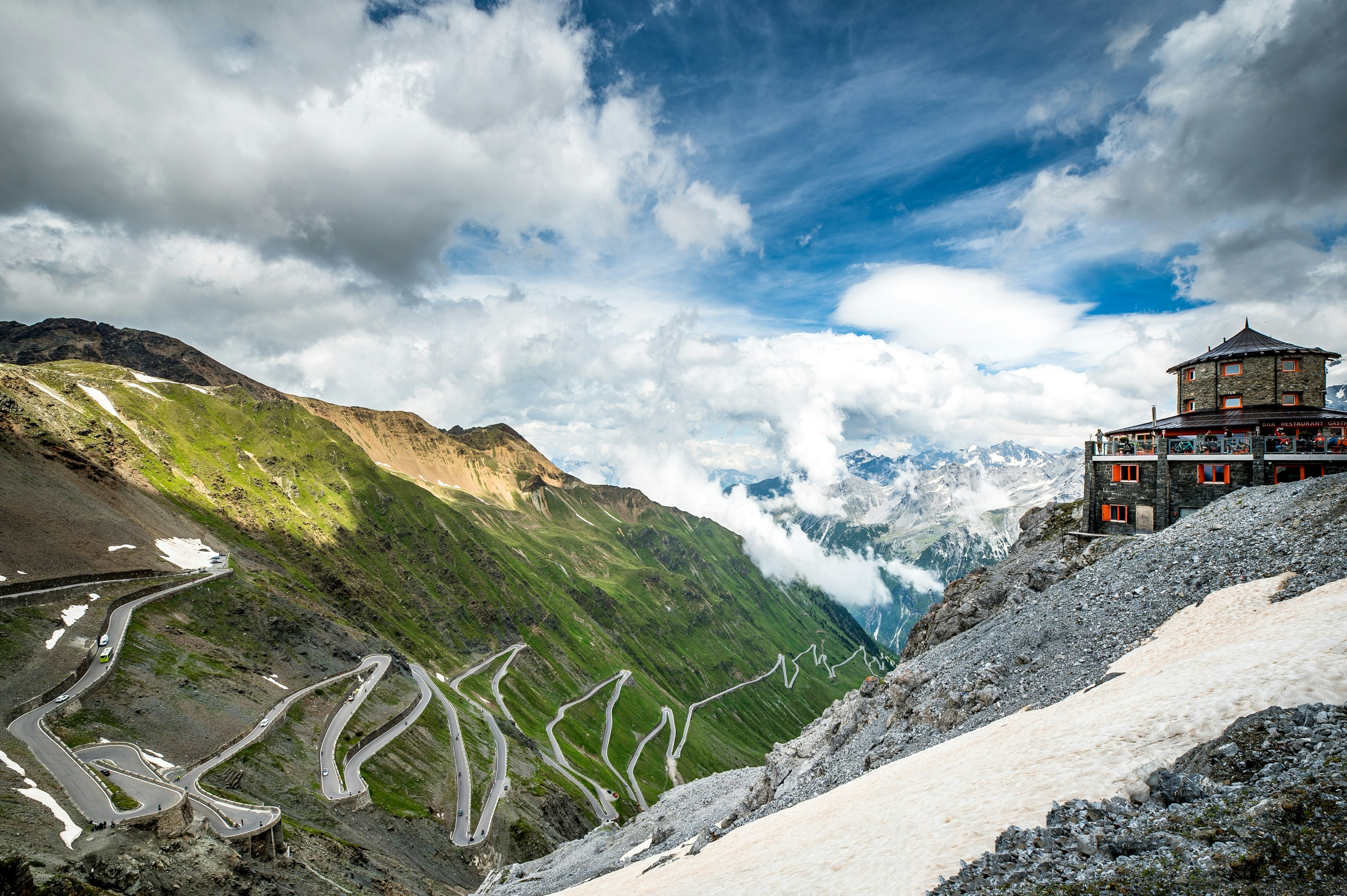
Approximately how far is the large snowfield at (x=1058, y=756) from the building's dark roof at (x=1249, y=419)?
96.0 ft

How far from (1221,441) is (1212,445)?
2.26ft

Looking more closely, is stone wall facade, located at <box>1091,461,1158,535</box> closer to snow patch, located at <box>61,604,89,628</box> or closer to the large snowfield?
the large snowfield

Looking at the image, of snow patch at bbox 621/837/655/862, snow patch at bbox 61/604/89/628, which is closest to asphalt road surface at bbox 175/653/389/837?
snow patch at bbox 621/837/655/862

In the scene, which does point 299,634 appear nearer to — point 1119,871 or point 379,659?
point 379,659

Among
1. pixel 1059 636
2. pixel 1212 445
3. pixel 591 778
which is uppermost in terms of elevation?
pixel 1212 445

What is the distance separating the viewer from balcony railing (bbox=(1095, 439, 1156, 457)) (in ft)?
172

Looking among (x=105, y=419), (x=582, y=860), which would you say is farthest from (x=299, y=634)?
(x=105, y=419)

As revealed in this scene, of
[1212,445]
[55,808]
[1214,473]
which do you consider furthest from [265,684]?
[1212,445]

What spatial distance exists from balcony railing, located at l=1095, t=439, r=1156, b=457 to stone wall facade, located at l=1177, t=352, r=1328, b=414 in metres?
9.62

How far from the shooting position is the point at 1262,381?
5338 centimetres

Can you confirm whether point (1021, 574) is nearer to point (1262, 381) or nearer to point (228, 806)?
point (1262, 381)

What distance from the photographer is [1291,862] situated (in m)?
11.1

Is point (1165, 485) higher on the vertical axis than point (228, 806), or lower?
higher

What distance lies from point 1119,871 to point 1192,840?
1684mm
